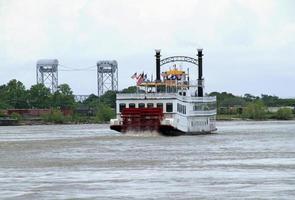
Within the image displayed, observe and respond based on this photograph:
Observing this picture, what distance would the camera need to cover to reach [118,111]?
101 metres

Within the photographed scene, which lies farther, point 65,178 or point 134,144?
point 134,144

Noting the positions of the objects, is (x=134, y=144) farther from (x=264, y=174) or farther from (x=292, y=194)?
(x=292, y=194)

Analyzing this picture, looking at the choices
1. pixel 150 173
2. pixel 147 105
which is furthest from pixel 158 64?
pixel 150 173

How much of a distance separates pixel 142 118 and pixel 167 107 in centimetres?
353

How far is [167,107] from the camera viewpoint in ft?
326

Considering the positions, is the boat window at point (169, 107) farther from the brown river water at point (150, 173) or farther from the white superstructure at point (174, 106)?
the brown river water at point (150, 173)

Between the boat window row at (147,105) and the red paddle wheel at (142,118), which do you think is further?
the boat window row at (147,105)

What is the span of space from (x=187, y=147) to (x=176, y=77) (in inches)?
1283

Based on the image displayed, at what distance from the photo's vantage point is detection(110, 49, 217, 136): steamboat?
97688 millimetres

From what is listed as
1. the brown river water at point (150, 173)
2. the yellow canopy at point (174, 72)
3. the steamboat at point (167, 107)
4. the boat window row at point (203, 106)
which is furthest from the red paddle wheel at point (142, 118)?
the brown river water at point (150, 173)

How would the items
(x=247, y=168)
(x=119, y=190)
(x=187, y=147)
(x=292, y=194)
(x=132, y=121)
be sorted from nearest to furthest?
(x=292, y=194), (x=119, y=190), (x=247, y=168), (x=187, y=147), (x=132, y=121)

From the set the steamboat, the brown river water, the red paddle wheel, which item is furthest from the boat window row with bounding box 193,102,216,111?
the brown river water

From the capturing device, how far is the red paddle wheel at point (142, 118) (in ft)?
316

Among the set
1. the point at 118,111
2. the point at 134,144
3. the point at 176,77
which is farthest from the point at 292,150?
the point at 176,77
